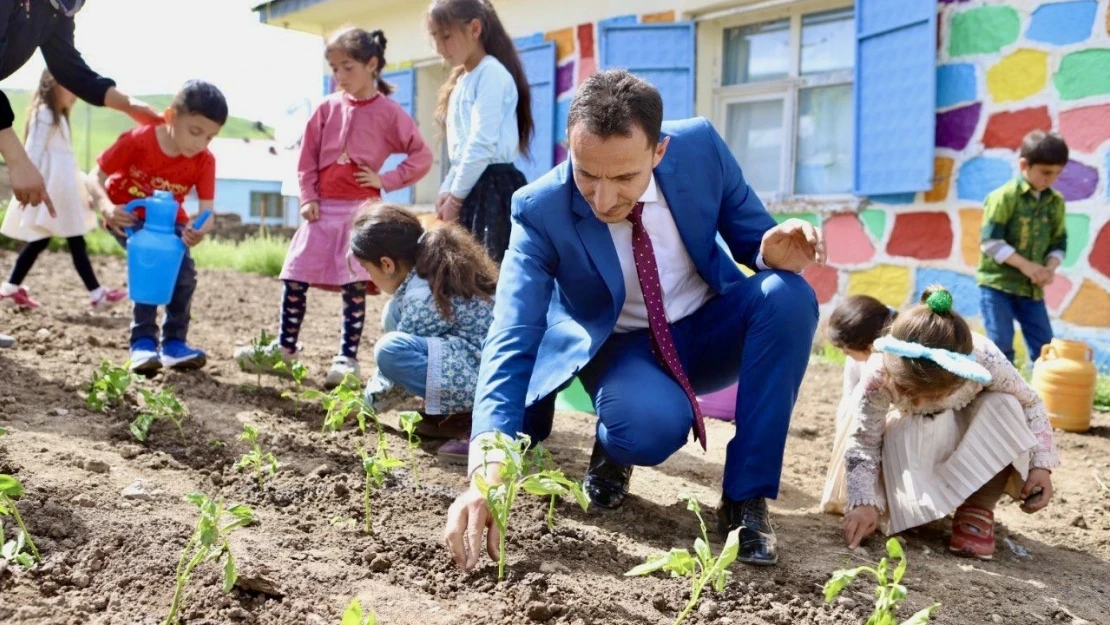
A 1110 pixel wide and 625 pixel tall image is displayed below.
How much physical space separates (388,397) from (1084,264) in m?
3.55

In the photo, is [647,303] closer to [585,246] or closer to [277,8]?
[585,246]

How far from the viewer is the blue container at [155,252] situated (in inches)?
135

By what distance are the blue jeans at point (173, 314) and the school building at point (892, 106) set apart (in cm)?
134

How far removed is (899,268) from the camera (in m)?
5.49

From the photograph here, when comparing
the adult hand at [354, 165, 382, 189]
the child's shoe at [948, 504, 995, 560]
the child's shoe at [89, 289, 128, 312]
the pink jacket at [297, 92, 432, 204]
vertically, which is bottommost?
the child's shoe at [948, 504, 995, 560]

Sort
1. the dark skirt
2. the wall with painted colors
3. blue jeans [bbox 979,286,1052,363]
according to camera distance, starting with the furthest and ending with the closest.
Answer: the wall with painted colors, blue jeans [bbox 979,286,1052,363], the dark skirt

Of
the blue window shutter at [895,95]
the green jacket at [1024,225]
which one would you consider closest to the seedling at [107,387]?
the green jacket at [1024,225]

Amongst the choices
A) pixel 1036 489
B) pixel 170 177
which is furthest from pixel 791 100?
pixel 1036 489

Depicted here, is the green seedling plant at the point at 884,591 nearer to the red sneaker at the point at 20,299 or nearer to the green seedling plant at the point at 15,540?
the green seedling plant at the point at 15,540

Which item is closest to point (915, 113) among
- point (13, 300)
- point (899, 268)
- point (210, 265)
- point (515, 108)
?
point (899, 268)

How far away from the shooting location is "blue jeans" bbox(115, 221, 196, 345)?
3.55m

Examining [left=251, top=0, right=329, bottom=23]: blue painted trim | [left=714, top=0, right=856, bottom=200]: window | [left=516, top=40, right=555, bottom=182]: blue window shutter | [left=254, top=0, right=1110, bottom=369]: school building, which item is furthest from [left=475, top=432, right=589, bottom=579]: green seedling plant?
[left=251, top=0, right=329, bottom=23]: blue painted trim

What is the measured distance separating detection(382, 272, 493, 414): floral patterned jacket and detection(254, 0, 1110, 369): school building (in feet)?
4.68

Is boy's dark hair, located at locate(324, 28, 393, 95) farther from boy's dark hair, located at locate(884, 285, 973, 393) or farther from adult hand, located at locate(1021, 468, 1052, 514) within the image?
adult hand, located at locate(1021, 468, 1052, 514)
